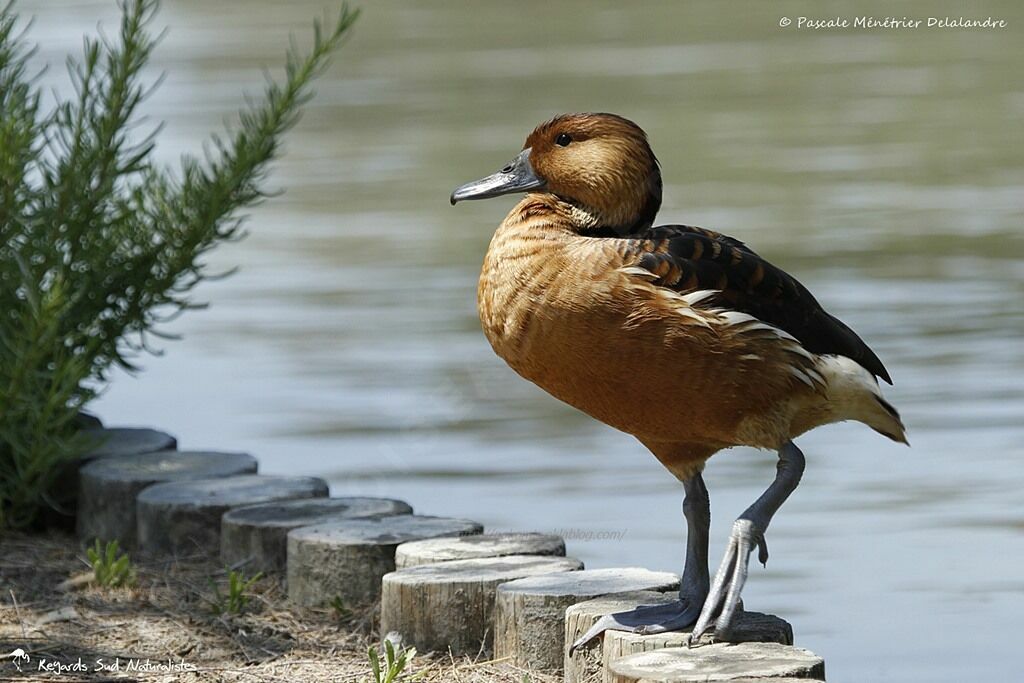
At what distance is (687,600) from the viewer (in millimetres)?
3723

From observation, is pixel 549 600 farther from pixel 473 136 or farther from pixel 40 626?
pixel 473 136

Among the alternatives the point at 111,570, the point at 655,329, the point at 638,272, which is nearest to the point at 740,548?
the point at 655,329

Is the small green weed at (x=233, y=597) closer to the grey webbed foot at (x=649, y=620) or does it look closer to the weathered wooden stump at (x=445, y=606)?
the weathered wooden stump at (x=445, y=606)

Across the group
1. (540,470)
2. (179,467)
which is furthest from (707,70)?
(179,467)

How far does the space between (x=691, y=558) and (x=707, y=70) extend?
46.2 feet

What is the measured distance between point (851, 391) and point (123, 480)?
252 cm

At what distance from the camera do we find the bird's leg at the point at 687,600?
12.0 ft

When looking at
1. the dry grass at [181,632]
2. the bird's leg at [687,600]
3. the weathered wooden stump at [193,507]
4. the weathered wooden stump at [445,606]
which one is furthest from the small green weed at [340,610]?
the bird's leg at [687,600]

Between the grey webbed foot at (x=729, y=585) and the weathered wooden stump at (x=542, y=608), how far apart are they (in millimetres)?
429

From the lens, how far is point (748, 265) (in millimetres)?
3580

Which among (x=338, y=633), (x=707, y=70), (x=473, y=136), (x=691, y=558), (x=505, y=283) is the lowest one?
(x=338, y=633)

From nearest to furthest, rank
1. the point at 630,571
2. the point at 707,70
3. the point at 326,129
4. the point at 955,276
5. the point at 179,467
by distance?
the point at 630,571 → the point at 179,467 → the point at 955,276 → the point at 326,129 → the point at 707,70

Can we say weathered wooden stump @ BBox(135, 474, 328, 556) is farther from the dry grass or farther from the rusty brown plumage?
the rusty brown plumage

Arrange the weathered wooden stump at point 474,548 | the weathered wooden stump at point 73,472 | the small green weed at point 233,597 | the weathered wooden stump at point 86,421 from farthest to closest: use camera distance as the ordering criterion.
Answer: the weathered wooden stump at point 86,421
the weathered wooden stump at point 73,472
the small green weed at point 233,597
the weathered wooden stump at point 474,548
